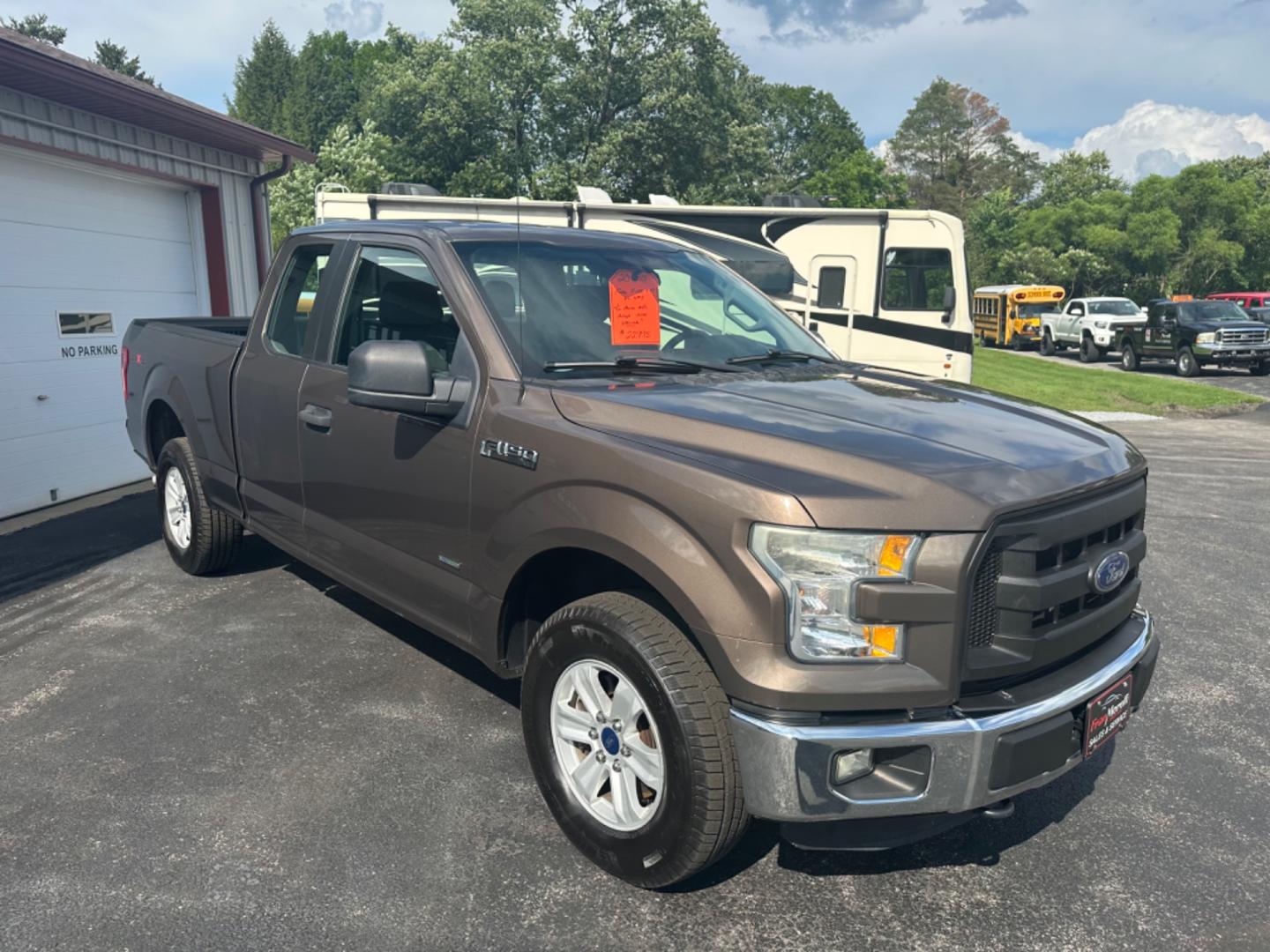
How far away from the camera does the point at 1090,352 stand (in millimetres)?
29609

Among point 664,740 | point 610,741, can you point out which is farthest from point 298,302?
point 664,740

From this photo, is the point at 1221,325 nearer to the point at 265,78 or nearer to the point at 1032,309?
the point at 1032,309

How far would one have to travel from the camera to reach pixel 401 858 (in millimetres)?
2947

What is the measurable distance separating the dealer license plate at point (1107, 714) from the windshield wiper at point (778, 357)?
1.65 m

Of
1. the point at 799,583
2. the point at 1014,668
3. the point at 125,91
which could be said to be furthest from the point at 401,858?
the point at 125,91

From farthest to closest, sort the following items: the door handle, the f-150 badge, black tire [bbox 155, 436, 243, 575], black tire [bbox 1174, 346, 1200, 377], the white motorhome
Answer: black tire [bbox 1174, 346, 1200, 377]
the white motorhome
black tire [bbox 155, 436, 243, 575]
the door handle
the f-150 badge

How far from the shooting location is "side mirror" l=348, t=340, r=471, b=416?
3.16 m

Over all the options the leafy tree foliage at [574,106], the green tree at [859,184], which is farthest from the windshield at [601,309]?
the green tree at [859,184]

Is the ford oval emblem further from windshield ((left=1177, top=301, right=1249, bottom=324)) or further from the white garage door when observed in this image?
windshield ((left=1177, top=301, right=1249, bottom=324))

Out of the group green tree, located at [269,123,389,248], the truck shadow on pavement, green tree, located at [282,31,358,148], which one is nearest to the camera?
the truck shadow on pavement

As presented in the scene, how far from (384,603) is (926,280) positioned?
9910 mm

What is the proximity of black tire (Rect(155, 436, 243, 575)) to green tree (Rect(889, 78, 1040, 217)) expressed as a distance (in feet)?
263

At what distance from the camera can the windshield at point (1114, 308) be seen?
29794 mm

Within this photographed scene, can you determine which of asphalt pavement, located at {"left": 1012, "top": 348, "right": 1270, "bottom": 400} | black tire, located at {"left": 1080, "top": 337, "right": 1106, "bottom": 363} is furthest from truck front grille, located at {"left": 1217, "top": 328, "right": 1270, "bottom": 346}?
black tire, located at {"left": 1080, "top": 337, "right": 1106, "bottom": 363}
